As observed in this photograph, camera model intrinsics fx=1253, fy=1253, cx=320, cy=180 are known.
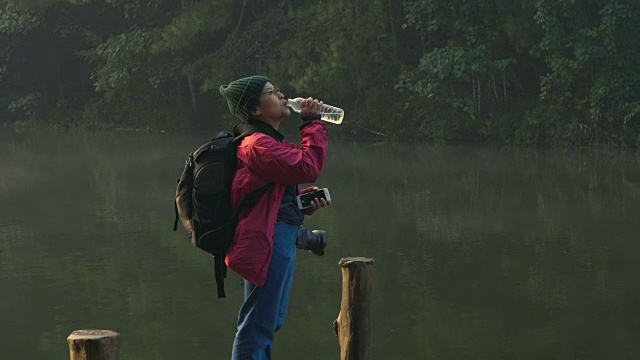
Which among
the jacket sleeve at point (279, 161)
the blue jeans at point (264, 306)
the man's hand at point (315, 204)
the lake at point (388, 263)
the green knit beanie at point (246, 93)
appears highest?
the green knit beanie at point (246, 93)

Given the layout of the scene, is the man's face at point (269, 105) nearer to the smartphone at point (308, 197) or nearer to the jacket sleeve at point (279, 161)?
the jacket sleeve at point (279, 161)

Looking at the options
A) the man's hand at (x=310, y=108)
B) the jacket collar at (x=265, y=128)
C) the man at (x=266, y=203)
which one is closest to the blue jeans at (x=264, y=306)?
the man at (x=266, y=203)

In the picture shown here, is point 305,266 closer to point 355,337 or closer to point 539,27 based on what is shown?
point 355,337

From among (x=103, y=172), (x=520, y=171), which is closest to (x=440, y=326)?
(x=520, y=171)

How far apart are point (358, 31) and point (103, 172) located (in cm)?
781

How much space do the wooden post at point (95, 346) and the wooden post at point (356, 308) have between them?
6.59ft

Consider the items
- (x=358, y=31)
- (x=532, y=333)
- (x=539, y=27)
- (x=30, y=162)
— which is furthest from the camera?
(x=358, y=31)

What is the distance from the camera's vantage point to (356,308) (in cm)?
647

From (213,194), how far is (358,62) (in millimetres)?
21820

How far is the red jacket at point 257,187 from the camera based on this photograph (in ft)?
17.2

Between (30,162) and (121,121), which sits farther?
(121,121)

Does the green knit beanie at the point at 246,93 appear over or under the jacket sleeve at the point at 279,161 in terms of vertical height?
over

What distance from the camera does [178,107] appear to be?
1275 inches

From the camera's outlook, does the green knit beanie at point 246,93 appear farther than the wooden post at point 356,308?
No
